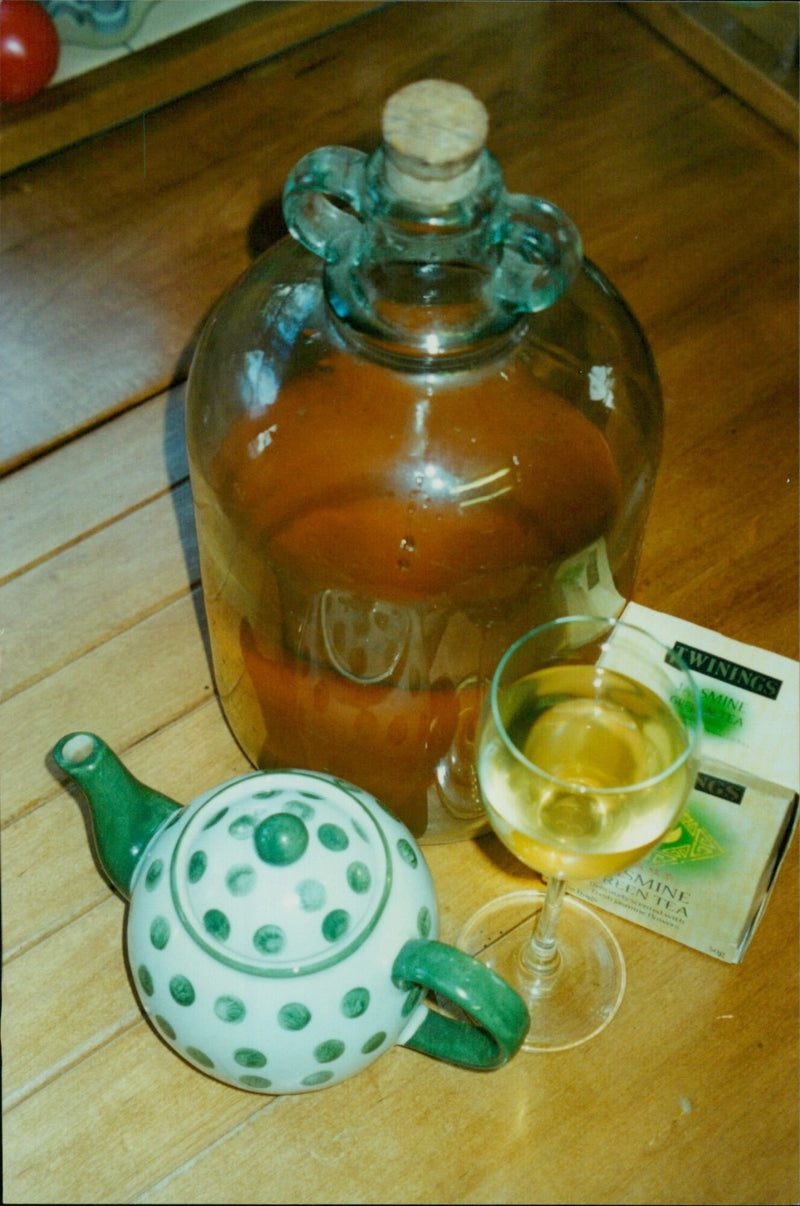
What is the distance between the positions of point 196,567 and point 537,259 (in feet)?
1.04

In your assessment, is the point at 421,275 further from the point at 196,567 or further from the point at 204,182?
the point at 204,182

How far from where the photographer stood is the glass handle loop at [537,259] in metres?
0.52

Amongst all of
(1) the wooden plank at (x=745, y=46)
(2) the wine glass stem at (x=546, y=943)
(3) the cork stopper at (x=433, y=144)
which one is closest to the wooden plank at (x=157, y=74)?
(1) the wooden plank at (x=745, y=46)

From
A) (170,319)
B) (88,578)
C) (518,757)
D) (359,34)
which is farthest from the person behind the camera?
(359,34)

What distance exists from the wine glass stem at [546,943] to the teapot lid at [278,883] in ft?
0.35

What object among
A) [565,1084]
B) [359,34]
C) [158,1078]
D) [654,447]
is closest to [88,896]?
[158,1078]

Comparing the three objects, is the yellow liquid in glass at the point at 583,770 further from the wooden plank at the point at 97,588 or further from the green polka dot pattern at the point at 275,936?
the wooden plank at the point at 97,588

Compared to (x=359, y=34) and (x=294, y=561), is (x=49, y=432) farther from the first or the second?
(x=359, y=34)

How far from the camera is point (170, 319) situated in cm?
87

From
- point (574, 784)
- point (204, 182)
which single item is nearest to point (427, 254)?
point (574, 784)

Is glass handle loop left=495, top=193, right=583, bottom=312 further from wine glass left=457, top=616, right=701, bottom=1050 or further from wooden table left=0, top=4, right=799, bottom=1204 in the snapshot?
wooden table left=0, top=4, right=799, bottom=1204

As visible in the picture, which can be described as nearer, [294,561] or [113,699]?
[294,561]

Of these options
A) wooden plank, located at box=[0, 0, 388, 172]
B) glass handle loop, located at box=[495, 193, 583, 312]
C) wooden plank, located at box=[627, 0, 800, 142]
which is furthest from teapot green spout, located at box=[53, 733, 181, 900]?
wooden plank, located at box=[627, 0, 800, 142]

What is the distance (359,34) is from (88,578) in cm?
56
